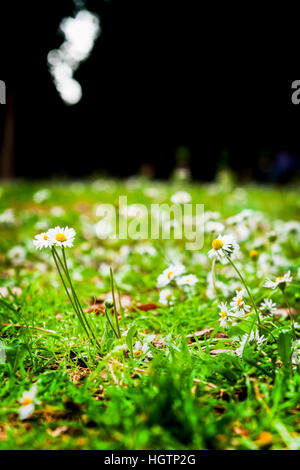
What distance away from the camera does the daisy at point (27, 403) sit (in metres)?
1.07

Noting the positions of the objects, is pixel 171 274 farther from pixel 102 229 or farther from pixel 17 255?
pixel 102 229

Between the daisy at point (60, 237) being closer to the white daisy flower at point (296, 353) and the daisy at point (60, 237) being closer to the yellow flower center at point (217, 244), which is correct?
the yellow flower center at point (217, 244)

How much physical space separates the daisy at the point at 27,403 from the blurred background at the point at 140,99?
10373 millimetres

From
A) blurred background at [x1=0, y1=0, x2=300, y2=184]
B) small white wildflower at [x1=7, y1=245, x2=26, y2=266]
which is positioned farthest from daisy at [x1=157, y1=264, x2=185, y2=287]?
blurred background at [x1=0, y1=0, x2=300, y2=184]

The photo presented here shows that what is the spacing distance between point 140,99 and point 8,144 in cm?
548

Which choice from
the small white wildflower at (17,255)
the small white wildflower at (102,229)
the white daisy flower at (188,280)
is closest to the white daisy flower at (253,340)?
the white daisy flower at (188,280)

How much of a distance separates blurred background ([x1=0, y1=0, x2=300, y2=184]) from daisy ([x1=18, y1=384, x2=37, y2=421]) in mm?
10373

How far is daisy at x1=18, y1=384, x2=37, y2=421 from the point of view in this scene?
3.51 ft

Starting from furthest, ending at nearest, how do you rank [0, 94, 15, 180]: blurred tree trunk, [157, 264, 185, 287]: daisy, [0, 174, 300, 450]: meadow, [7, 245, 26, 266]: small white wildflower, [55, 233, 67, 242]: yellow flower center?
[0, 94, 15, 180]: blurred tree trunk < [7, 245, 26, 266]: small white wildflower < [157, 264, 185, 287]: daisy < [55, 233, 67, 242]: yellow flower center < [0, 174, 300, 450]: meadow

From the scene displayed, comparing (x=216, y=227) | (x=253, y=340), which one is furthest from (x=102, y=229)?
(x=253, y=340)

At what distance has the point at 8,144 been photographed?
424 inches

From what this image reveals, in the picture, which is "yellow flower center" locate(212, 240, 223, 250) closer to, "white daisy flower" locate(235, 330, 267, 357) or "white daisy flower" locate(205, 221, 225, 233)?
"white daisy flower" locate(235, 330, 267, 357)

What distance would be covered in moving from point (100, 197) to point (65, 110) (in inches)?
402
